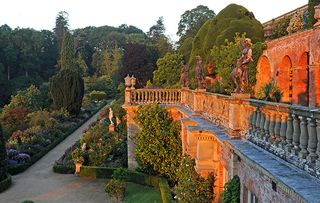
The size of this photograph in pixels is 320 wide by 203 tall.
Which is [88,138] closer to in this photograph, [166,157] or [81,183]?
[81,183]

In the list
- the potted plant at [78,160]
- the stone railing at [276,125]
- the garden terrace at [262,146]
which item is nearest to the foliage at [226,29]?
the potted plant at [78,160]

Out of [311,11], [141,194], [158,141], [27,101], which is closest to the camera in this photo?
[158,141]

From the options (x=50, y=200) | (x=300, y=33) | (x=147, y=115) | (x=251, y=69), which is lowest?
(x=50, y=200)

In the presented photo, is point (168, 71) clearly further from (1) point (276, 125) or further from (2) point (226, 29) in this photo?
(1) point (276, 125)

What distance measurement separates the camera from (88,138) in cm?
2409

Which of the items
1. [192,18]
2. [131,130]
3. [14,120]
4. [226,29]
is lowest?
[14,120]

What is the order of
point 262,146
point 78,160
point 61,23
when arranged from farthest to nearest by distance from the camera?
point 61,23, point 78,160, point 262,146

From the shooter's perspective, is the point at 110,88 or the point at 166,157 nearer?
the point at 166,157

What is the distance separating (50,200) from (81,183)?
2913mm

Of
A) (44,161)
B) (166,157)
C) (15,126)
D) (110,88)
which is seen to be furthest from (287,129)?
(110,88)

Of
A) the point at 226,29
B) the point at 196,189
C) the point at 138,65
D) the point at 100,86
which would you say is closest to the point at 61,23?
the point at 100,86

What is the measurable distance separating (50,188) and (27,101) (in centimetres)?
2235

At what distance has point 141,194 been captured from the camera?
16.3 meters

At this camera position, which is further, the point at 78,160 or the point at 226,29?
the point at 226,29
